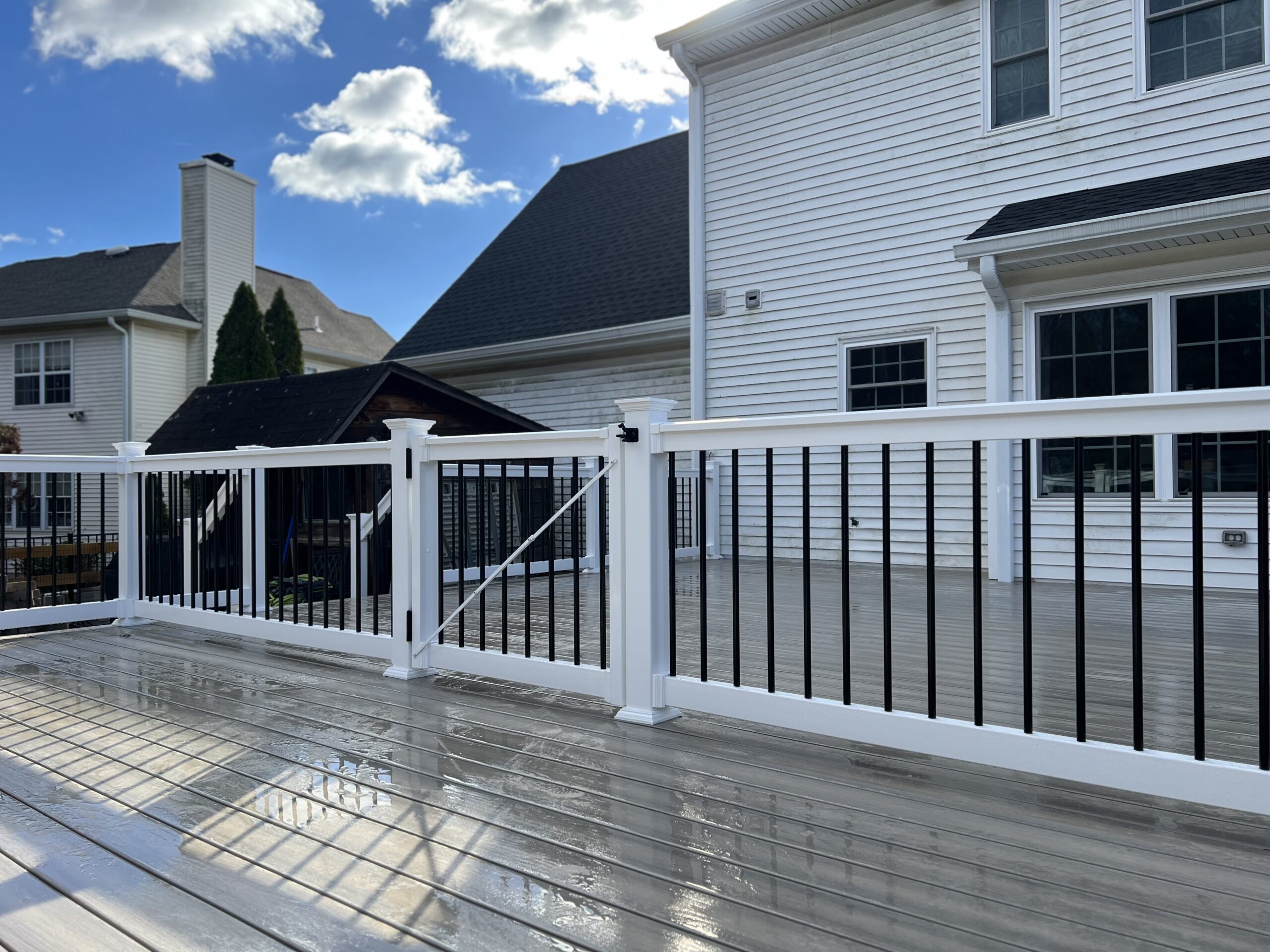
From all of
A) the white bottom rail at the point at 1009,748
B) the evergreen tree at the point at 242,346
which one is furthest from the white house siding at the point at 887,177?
the evergreen tree at the point at 242,346

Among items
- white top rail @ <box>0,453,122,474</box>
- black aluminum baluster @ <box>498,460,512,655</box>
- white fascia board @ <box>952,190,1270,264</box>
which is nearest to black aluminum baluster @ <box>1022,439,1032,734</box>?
black aluminum baluster @ <box>498,460,512,655</box>

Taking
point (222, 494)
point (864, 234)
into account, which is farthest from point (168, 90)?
point (864, 234)

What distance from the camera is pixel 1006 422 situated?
89.5 inches

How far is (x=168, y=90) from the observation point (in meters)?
21.1

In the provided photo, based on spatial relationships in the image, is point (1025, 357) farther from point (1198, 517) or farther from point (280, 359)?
point (280, 359)

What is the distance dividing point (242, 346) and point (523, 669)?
12.9 metres

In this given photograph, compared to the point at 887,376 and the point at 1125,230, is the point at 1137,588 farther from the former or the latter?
the point at 887,376

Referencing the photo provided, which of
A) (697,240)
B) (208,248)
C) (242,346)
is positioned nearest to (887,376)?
(697,240)

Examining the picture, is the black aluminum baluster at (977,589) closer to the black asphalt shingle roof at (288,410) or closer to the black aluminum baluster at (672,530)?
the black aluminum baluster at (672,530)

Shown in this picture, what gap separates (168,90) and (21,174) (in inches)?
232

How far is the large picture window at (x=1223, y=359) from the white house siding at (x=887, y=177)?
3.77 feet

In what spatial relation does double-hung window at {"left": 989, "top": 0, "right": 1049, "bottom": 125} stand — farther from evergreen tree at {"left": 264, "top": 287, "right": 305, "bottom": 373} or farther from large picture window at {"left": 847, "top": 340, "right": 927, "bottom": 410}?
evergreen tree at {"left": 264, "top": 287, "right": 305, "bottom": 373}

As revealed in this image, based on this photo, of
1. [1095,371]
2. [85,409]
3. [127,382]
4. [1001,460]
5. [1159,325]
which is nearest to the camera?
[1159,325]

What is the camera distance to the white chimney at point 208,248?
1602 centimetres
